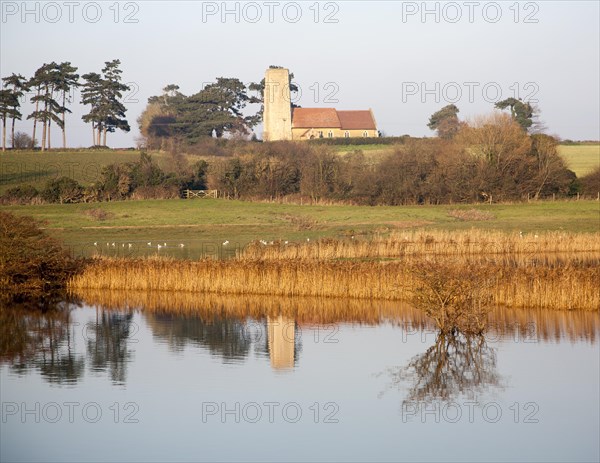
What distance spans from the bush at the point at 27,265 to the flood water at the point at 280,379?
2479 millimetres

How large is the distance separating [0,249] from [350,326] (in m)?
11.1

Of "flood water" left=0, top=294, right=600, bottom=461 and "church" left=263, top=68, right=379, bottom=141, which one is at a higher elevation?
"church" left=263, top=68, right=379, bottom=141

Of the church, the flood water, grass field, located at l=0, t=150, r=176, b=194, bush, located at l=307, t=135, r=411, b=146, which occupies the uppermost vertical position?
the church

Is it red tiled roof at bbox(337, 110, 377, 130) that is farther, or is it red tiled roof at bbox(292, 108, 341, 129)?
red tiled roof at bbox(337, 110, 377, 130)

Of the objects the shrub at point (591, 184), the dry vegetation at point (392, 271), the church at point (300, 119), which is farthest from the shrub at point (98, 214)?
the church at point (300, 119)

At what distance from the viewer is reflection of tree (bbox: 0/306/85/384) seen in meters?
19.2

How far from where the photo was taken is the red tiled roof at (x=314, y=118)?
4498 inches

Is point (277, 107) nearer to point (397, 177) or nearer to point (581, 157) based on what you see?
point (581, 157)

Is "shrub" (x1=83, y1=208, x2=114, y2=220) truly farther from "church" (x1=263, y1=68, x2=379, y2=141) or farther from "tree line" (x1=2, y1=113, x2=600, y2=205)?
"church" (x1=263, y1=68, x2=379, y2=141)

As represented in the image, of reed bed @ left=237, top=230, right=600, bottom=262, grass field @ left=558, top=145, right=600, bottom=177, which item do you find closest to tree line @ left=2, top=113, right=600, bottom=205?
grass field @ left=558, top=145, right=600, bottom=177

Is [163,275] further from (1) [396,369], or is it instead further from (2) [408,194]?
(2) [408,194]

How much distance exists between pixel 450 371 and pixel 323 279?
29.1 feet

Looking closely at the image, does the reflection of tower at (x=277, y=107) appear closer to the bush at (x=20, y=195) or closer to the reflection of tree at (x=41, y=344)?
the bush at (x=20, y=195)

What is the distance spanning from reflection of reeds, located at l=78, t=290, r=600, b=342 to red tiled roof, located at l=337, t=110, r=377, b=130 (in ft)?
290
